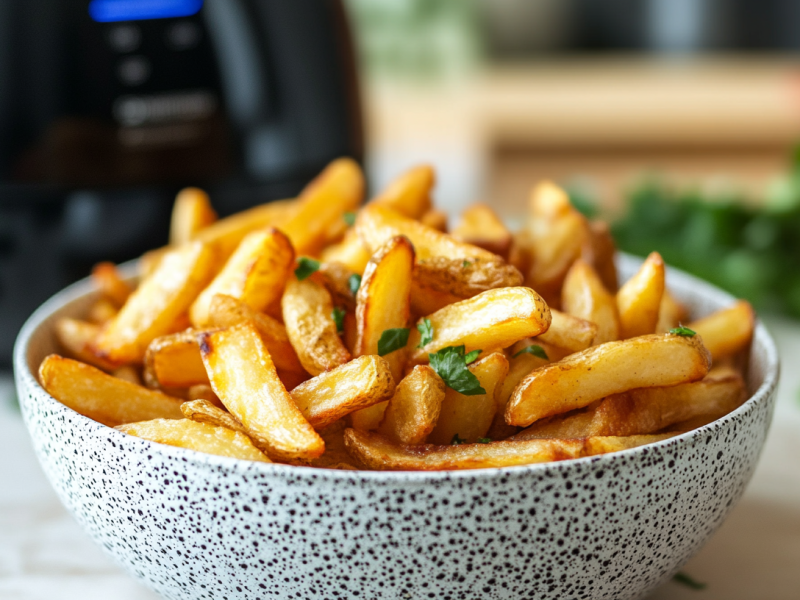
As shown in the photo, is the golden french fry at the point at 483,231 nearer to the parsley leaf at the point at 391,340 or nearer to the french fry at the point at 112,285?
the parsley leaf at the point at 391,340

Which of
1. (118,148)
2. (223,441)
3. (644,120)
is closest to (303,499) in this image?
(223,441)

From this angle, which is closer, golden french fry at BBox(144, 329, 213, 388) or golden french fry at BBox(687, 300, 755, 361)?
golden french fry at BBox(144, 329, 213, 388)

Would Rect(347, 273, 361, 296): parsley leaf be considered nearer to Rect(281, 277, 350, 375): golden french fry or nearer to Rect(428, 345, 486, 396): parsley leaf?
Rect(281, 277, 350, 375): golden french fry

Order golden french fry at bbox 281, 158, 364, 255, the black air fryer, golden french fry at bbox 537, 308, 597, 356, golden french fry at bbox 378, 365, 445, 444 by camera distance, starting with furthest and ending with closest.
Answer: the black air fryer → golden french fry at bbox 281, 158, 364, 255 → golden french fry at bbox 537, 308, 597, 356 → golden french fry at bbox 378, 365, 445, 444

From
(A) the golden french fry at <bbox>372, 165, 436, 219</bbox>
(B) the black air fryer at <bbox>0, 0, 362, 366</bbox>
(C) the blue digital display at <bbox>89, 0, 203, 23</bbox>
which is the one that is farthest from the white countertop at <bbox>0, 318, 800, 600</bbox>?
(C) the blue digital display at <bbox>89, 0, 203, 23</bbox>

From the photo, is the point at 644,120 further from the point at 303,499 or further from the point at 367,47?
the point at 303,499

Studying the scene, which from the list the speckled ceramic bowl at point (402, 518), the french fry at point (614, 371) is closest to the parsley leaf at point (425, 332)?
the french fry at point (614, 371)
